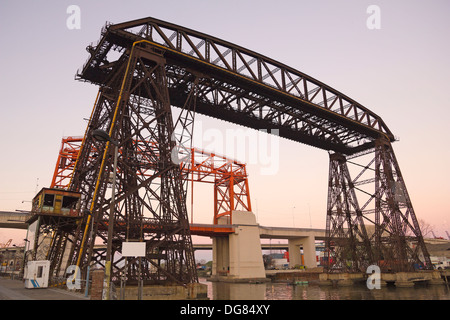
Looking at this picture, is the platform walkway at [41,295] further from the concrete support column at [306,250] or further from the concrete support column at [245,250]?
the concrete support column at [306,250]

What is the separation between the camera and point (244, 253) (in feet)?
181

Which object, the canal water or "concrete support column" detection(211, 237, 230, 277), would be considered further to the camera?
"concrete support column" detection(211, 237, 230, 277)

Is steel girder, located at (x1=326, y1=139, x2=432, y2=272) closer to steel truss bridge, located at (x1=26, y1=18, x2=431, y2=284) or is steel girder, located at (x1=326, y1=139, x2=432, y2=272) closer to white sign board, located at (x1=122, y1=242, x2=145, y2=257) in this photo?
steel truss bridge, located at (x1=26, y1=18, x2=431, y2=284)

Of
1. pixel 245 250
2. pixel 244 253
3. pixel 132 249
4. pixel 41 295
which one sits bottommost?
pixel 41 295

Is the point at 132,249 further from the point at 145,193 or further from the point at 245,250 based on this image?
the point at 245,250

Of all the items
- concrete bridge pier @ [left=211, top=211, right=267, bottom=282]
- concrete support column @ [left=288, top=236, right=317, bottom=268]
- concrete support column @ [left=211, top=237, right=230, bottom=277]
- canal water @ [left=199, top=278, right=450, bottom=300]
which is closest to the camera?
canal water @ [left=199, top=278, right=450, bottom=300]

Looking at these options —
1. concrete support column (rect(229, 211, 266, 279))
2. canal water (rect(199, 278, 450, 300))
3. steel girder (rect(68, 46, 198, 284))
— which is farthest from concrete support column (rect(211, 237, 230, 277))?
steel girder (rect(68, 46, 198, 284))

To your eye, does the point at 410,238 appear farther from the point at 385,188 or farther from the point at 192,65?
the point at 192,65

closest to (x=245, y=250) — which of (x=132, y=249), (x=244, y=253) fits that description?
(x=244, y=253)

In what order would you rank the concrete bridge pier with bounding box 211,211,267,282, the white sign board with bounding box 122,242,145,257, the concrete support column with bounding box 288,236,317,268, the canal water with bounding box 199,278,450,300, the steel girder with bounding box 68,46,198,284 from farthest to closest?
the concrete support column with bounding box 288,236,317,268 → the concrete bridge pier with bounding box 211,211,267,282 → the canal water with bounding box 199,278,450,300 → the steel girder with bounding box 68,46,198,284 → the white sign board with bounding box 122,242,145,257

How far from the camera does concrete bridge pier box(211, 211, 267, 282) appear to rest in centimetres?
5412

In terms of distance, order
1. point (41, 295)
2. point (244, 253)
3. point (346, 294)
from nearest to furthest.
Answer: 1. point (41, 295)
2. point (346, 294)
3. point (244, 253)

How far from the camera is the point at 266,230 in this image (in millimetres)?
66000

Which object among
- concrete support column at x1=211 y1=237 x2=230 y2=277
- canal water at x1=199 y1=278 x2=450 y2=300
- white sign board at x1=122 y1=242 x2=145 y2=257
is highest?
white sign board at x1=122 y1=242 x2=145 y2=257
